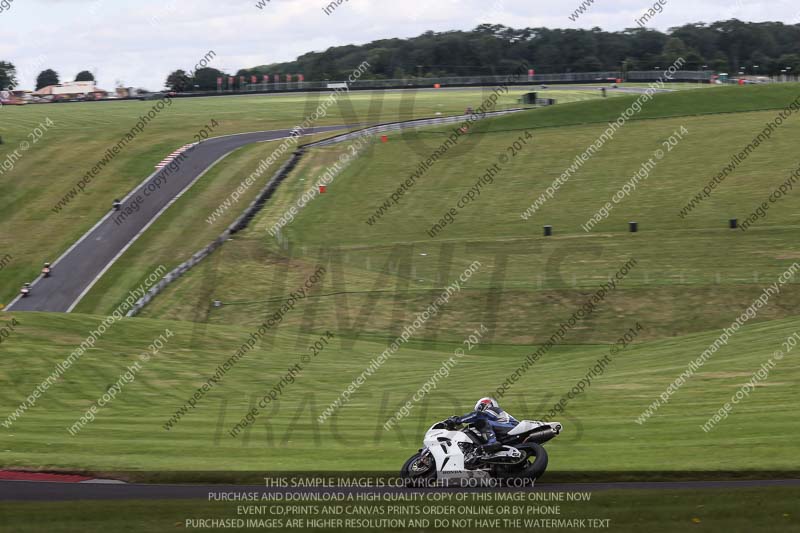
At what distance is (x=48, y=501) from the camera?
15.0 metres

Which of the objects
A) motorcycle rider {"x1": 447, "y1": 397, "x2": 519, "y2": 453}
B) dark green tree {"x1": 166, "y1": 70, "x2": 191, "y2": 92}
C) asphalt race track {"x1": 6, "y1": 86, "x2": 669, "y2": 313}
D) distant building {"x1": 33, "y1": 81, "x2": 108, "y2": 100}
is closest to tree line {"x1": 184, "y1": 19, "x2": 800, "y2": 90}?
dark green tree {"x1": 166, "y1": 70, "x2": 191, "y2": 92}

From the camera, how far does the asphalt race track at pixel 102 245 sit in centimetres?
3922

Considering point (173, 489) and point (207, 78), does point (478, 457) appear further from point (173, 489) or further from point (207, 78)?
point (207, 78)

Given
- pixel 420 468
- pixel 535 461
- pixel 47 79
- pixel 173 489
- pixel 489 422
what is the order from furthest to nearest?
1. pixel 47 79
2. pixel 173 489
3. pixel 489 422
4. pixel 420 468
5. pixel 535 461

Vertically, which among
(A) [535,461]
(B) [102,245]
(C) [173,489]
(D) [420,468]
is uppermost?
(A) [535,461]

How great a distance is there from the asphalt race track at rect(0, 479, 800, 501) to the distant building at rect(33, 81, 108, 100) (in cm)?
10107

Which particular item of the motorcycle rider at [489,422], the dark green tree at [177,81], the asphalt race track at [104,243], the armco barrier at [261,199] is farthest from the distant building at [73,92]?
the motorcycle rider at [489,422]

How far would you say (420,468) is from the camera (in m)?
15.3

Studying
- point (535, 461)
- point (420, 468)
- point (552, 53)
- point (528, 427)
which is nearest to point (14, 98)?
point (552, 53)

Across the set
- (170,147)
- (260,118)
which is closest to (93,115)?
(260,118)

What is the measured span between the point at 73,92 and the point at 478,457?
113 meters

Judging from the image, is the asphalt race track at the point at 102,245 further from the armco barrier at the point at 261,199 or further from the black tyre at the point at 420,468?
the black tyre at the point at 420,468

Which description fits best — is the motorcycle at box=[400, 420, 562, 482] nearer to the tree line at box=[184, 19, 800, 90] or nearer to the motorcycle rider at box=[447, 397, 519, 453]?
the motorcycle rider at box=[447, 397, 519, 453]

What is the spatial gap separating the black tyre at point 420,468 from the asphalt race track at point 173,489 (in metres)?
0.25
